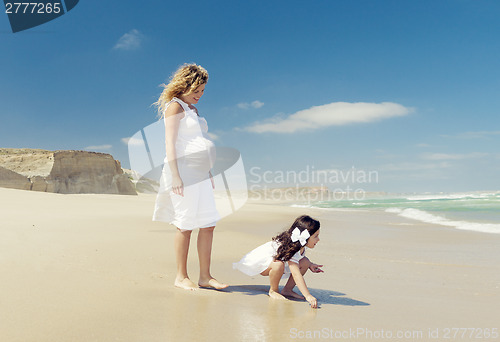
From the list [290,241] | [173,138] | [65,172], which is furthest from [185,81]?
[65,172]

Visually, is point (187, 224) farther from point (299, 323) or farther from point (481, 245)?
point (481, 245)

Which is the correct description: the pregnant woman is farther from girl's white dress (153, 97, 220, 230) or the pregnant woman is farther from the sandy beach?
the sandy beach

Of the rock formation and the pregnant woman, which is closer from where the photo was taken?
the pregnant woman

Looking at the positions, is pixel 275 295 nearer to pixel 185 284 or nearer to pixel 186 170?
pixel 185 284

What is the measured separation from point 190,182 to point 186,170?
0.11 m

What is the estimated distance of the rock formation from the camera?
29.5 metres

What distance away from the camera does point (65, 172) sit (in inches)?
1244

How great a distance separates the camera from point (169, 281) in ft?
11.6

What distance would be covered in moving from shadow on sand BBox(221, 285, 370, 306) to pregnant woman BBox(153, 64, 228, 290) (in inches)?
9.8

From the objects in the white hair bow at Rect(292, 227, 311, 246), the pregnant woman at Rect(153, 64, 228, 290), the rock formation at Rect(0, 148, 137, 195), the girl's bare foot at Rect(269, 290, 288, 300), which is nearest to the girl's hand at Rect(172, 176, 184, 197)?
the pregnant woman at Rect(153, 64, 228, 290)

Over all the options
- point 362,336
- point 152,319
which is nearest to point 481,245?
point 362,336

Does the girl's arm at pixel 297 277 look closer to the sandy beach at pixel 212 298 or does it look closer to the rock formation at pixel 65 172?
the sandy beach at pixel 212 298

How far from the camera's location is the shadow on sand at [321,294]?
10.6 ft

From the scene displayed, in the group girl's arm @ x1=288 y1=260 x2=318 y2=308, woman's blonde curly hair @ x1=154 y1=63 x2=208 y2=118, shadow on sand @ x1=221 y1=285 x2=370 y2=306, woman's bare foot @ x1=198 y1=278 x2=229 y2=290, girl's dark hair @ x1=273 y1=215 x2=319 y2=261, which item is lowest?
shadow on sand @ x1=221 y1=285 x2=370 y2=306
